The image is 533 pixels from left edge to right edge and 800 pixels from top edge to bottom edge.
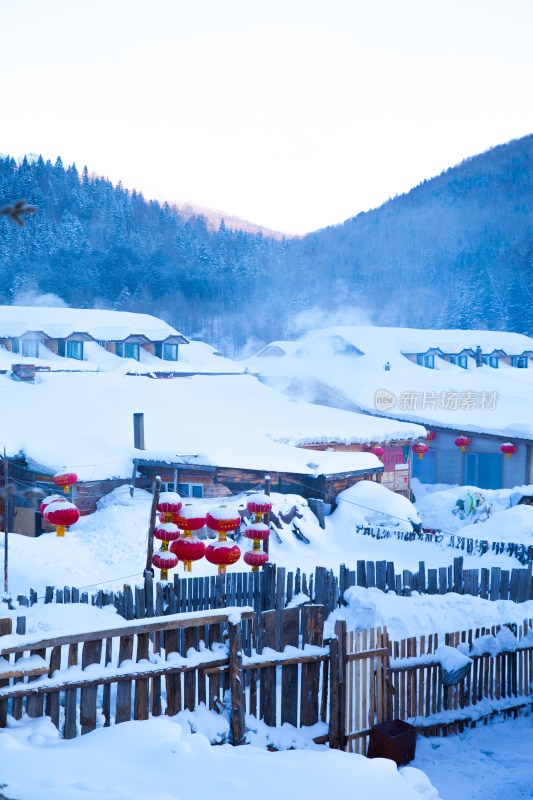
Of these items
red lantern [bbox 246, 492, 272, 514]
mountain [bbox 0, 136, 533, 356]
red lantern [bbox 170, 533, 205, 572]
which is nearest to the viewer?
red lantern [bbox 170, 533, 205, 572]

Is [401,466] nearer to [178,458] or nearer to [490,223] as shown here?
[178,458]

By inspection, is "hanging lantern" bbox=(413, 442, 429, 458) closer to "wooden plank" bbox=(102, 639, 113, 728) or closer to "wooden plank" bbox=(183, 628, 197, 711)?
"wooden plank" bbox=(183, 628, 197, 711)

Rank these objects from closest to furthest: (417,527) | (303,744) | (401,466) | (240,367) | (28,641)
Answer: (28,641)
(303,744)
(417,527)
(401,466)
(240,367)

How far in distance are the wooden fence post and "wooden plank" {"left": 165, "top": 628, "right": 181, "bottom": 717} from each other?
18.7 inches

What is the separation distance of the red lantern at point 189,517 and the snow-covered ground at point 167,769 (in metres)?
6.67

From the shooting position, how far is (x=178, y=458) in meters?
19.9

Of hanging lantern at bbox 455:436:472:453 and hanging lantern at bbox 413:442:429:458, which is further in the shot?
hanging lantern at bbox 455:436:472:453

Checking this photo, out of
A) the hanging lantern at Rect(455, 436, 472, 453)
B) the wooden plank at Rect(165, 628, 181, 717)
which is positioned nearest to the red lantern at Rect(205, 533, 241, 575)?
the wooden plank at Rect(165, 628, 181, 717)

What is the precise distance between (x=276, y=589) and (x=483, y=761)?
350cm

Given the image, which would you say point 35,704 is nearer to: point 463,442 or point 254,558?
point 254,558

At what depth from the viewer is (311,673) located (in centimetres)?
633

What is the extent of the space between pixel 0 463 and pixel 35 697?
55.7 ft

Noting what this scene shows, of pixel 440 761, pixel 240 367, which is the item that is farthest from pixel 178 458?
pixel 240 367

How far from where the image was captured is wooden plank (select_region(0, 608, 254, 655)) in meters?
5.00
